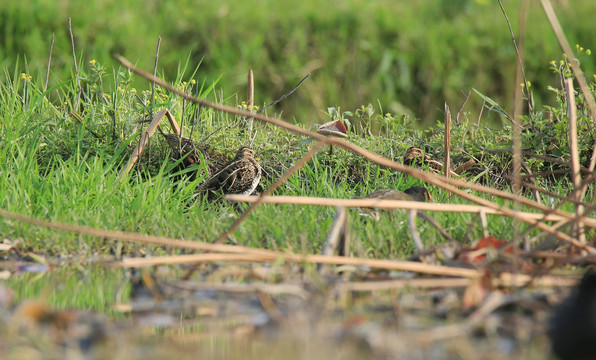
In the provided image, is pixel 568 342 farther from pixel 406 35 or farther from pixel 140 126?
pixel 406 35

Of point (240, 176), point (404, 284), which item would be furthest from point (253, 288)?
point (240, 176)

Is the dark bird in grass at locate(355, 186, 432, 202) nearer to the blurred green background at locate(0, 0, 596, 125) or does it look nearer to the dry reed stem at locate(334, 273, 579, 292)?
the dry reed stem at locate(334, 273, 579, 292)

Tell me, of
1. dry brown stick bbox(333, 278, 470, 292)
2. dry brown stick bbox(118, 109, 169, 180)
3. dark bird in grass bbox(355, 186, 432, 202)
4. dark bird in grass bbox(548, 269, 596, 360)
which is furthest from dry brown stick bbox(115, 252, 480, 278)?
dry brown stick bbox(118, 109, 169, 180)

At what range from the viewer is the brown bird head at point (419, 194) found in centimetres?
303

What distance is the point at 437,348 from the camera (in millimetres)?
1506

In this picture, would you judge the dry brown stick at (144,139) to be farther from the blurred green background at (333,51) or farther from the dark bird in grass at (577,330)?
the blurred green background at (333,51)

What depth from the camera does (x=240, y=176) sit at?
344cm

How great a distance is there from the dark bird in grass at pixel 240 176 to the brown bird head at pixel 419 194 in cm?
76


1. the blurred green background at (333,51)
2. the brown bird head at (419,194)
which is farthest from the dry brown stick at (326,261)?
the blurred green background at (333,51)

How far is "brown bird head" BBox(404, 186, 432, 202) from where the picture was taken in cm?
303

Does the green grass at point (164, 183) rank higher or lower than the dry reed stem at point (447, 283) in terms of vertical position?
lower

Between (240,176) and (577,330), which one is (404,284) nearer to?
(577,330)

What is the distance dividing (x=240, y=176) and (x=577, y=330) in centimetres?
219

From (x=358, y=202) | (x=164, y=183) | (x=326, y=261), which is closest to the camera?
(x=326, y=261)
